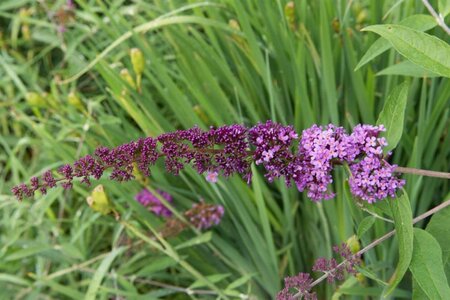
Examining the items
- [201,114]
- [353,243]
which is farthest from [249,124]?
[353,243]

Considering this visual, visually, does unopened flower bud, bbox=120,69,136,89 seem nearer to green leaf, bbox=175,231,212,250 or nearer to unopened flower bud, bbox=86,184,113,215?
unopened flower bud, bbox=86,184,113,215

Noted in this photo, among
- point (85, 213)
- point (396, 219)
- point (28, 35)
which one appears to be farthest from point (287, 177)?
point (28, 35)

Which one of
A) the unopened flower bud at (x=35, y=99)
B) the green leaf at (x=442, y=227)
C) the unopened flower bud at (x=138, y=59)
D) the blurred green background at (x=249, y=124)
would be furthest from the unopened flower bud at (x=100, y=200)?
the green leaf at (x=442, y=227)

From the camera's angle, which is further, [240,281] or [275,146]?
[240,281]

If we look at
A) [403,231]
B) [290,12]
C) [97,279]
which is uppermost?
[290,12]

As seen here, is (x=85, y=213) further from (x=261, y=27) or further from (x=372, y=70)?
(x=372, y=70)

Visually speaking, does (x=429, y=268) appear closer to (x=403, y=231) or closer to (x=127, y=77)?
(x=403, y=231)
